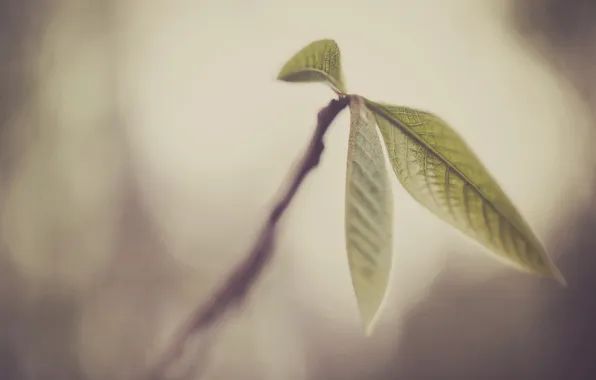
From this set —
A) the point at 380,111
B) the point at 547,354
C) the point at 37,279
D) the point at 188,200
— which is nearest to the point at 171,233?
the point at 188,200

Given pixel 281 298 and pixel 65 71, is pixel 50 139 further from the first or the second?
pixel 281 298

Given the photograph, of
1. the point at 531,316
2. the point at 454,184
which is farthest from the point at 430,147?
the point at 531,316

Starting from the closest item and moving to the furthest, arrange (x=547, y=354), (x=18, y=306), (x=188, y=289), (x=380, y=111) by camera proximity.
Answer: (x=380, y=111), (x=18, y=306), (x=188, y=289), (x=547, y=354)

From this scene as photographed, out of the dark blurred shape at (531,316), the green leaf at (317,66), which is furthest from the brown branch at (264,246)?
the dark blurred shape at (531,316)

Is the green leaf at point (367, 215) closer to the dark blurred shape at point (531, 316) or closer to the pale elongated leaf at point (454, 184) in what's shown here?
the pale elongated leaf at point (454, 184)

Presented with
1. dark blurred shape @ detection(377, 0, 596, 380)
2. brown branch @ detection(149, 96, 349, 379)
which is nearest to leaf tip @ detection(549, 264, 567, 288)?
brown branch @ detection(149, 96, 349, 379)

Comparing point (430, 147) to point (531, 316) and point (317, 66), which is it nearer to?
point (317, 66)

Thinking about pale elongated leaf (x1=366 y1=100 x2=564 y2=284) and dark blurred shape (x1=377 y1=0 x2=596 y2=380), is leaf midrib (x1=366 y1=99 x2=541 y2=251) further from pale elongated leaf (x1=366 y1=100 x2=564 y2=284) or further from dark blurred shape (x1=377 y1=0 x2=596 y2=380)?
dark blurred shape (x1=377 y1=0 x2=596 y2=380)
